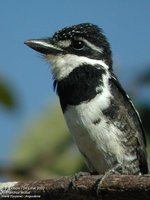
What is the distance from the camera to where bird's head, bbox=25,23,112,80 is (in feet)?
13.5

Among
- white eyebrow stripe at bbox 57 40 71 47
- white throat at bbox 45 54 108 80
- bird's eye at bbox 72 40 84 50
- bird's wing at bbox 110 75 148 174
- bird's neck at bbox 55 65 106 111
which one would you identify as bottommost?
bird's wing at bbox 110 75 148 174

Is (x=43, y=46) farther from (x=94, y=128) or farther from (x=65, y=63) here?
(x=94, y=128)

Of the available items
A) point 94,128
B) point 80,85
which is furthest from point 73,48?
point 94,128

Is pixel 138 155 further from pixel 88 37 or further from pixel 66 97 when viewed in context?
pixel 88 37

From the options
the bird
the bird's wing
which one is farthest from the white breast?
the bird's wing

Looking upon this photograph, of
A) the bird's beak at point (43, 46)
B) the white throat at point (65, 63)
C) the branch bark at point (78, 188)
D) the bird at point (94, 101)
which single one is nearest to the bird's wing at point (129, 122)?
the bird at point (94, 101)

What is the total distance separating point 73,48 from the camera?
165 inches

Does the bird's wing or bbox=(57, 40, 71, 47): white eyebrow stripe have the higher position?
bbox=(57, 40, 71, 47): white eyebrow stripe

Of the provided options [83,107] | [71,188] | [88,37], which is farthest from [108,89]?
[71,188]

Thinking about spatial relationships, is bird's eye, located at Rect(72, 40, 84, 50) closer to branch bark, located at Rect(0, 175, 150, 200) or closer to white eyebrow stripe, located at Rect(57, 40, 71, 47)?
white eyebrow stripe, located at Rect(57, 40, 71, 47)

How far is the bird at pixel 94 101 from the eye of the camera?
3.85 metres

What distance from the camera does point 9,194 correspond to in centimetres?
318

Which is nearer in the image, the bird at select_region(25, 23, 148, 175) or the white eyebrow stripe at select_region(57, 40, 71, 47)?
the bird at select_region(25, 23, 148, 175)

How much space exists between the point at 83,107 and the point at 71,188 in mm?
946
